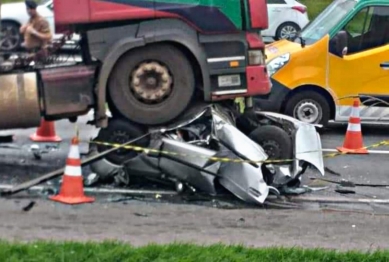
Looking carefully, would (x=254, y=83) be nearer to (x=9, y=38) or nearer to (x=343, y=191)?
(x=343, y=191)

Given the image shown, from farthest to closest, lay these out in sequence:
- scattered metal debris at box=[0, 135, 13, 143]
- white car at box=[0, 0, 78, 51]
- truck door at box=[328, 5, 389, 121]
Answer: truck door at box=[328, 5, 389, 121]
white car at box=[0, 0, 78, 51]
scattered metal debris at box=[0, 135, 13, 143]

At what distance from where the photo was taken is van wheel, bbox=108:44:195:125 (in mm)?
10375

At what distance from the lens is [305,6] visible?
55.1 ft

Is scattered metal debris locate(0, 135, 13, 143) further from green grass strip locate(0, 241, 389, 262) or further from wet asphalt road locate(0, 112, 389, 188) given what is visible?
green grass strip locate(0, 241, 389, 262)

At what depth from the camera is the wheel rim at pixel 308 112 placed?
14.1 metres

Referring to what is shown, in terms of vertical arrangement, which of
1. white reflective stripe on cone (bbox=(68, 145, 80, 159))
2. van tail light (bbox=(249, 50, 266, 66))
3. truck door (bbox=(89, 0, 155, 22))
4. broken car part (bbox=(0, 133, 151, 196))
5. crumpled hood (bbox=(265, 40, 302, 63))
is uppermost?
truck door (bbox=(89, 0, 155, 22))

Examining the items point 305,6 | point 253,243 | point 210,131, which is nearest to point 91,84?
point 210,131

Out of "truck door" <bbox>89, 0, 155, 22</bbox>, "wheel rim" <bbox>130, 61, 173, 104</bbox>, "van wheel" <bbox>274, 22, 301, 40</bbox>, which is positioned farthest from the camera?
"van wheel" <bbox>274, 22, 301, 40</bbox>

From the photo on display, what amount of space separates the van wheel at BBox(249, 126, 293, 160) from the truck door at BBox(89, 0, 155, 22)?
1.68 meters

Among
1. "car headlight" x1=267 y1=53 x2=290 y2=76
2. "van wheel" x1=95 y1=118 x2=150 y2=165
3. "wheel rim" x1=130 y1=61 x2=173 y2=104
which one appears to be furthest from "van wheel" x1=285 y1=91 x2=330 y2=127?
"van wheel" x1=95 y1=118 x2=150 y2=165

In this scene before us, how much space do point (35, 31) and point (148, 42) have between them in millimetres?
3165

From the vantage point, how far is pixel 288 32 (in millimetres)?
16109

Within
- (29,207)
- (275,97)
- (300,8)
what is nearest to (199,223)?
(29,207)

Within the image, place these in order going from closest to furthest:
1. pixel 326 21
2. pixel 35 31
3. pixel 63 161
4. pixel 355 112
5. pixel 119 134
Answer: pixel 119 134 → pixel 63 161 → pixel 355 112 → pixel 35 31 → pixel 326 21
